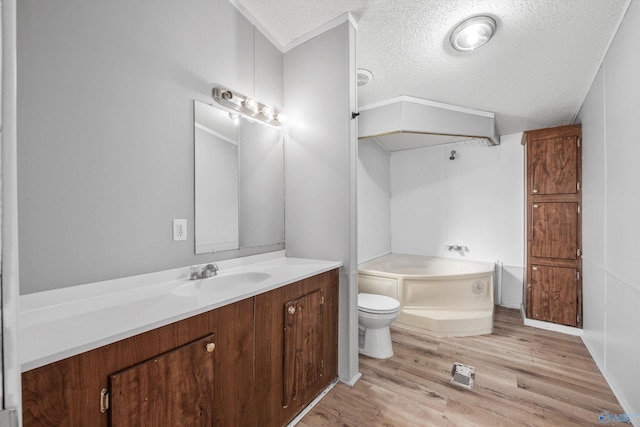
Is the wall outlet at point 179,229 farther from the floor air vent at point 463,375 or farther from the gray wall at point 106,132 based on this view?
the floor air vent at point 463,375

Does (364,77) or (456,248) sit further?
(456,248)

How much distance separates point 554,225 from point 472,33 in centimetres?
222

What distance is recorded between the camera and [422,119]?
2.81 metres

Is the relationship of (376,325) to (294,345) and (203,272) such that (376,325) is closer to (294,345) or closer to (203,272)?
(294,345)

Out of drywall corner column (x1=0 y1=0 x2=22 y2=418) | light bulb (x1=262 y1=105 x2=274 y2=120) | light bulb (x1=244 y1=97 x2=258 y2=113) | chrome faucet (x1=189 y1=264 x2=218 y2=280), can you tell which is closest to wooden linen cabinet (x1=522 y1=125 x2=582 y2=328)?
light bulb (x1=262 y1=105 x2=274 y2=120)

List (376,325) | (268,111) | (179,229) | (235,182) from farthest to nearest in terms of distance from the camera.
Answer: (376,325) → (268,111) → (235,182) → (179,229)

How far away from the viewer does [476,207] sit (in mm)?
3701

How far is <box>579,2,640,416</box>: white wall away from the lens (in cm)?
145

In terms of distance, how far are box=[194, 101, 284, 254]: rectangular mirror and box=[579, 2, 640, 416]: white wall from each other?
84.5 inches

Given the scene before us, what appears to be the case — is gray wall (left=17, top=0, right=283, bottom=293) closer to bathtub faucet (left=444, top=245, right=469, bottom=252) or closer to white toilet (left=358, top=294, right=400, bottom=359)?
white toilet (left=358, top=294, right=400, bottom=359)

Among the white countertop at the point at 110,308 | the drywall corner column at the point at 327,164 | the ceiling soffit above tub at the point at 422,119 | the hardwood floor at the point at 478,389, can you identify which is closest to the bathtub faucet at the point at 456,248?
the hardwood floor at the point at 478,389

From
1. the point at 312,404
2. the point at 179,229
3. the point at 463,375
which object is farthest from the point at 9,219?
the point at 463,375

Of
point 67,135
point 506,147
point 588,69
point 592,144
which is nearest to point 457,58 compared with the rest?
point 588,69

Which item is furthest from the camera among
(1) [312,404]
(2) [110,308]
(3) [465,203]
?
(3) [465,203]
